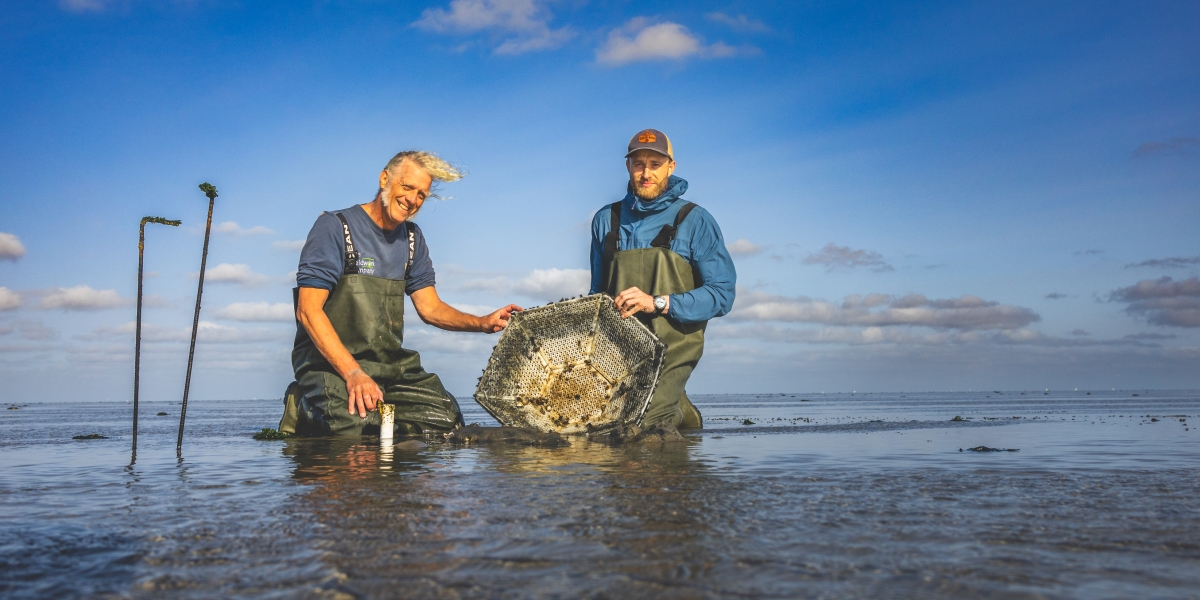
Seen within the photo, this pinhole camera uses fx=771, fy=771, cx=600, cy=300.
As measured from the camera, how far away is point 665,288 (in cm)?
612

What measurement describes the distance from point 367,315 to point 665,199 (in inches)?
99.0

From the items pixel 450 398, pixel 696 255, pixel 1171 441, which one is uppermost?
pixel 696 255

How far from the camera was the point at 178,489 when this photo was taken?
129 inches

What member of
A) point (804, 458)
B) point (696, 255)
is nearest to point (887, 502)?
point (804, 458)

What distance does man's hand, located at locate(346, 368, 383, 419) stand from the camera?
17.2 feet

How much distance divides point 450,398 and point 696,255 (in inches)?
95.2

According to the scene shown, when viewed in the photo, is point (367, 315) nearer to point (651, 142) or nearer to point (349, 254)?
point (349, 254)

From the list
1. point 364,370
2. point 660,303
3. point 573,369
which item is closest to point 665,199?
point 660,303

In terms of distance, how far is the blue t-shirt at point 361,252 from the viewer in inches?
224

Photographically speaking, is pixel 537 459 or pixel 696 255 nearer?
pixel 537 459

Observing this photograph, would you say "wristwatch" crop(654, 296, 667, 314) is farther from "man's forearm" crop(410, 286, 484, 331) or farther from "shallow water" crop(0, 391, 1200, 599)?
"man's forearm" crop(410, 286, 484, 331)

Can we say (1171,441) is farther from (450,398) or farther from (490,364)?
(450,398)

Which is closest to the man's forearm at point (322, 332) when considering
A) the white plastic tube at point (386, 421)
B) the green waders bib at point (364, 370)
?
the green waders bib at point (364, 370)

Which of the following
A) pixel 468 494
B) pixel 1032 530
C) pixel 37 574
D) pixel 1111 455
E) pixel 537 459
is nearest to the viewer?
pixel 37 574
